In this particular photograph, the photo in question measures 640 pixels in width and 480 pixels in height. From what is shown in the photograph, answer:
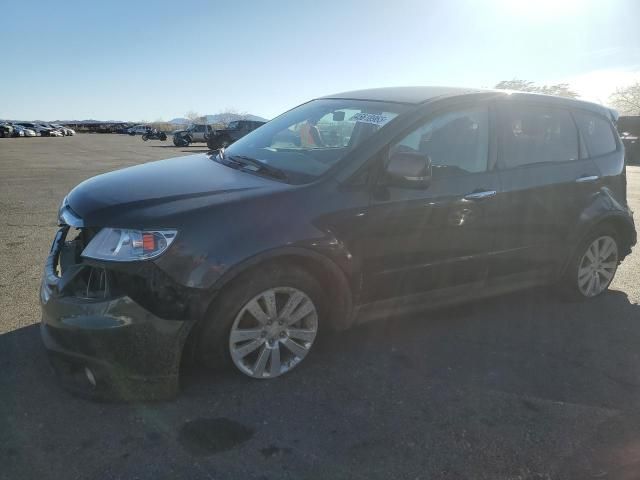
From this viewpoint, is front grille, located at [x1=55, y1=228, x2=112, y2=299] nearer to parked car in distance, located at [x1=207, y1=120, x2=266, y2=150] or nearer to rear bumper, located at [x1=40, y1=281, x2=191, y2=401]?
rear bumper, located at [x1=40, y1=281, x2=191, y2=401]

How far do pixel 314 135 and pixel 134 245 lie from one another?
171 centimetres

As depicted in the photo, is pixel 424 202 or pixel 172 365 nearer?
pixel 172 365

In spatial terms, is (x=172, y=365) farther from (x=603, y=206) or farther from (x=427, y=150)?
(x=603, y=206)

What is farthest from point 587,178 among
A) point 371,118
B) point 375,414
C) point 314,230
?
point 375,414

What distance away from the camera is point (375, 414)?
2.78 metres

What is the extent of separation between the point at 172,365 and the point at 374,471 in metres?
1.14

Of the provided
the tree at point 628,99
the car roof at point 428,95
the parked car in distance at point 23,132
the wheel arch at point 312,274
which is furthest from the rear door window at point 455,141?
the tree at point 628,99

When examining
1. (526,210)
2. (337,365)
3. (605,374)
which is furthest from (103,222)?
(605,374)

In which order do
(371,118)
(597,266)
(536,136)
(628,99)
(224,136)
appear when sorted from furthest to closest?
(628,99)
(224,136)
(597,266)
(536,136)
(371,118)

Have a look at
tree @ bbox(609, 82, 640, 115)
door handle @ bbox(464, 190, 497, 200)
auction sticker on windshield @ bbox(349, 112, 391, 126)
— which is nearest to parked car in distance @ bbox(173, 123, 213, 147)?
auction sticker on windshield @ bbox(349, 112, 391, 126)

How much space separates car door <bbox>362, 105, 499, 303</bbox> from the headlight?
47.1 inches

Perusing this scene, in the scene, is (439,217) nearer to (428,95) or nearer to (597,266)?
(428,95)

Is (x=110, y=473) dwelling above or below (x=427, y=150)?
below

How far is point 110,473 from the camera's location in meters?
2.24
